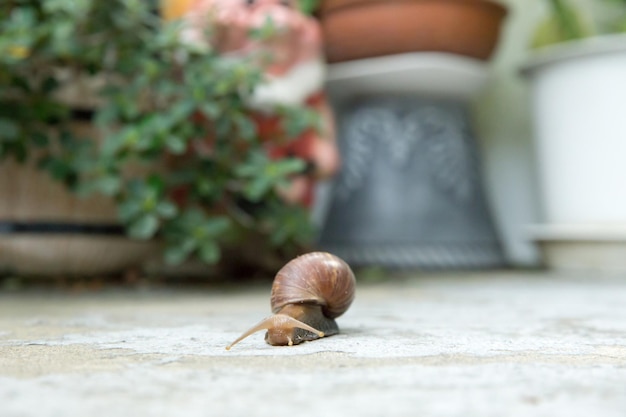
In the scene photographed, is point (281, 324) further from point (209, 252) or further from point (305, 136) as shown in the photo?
point (305, 136)

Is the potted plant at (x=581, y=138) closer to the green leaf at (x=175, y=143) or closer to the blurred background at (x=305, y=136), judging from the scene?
the blurred background at (x=305, y=136)

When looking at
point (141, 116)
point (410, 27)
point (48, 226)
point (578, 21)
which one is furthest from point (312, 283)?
point (578, 21)

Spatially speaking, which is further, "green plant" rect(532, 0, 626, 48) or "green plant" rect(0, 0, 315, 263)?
"green plant" rect(532, 0, 626, 48)

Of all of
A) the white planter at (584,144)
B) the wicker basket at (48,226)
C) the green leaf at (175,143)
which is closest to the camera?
the green leaf at (175,143)

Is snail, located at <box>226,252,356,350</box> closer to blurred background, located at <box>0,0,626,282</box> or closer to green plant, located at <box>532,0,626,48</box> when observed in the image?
blurred background, located at <box>0,0,626,282</box>

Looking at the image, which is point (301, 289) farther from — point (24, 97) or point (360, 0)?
point (360, 0)

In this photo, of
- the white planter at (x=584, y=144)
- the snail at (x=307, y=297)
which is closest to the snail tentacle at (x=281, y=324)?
the snail at (x=307, y=297)

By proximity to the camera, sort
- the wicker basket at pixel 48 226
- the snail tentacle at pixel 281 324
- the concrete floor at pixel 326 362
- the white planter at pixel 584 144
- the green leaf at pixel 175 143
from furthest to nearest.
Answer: the white planter at pixel 584 144, the wicker basket at pixel 48 226, the green leaf at pixel 175 143, the snail tentacle at pixel 281 324, the concrete floor at pixel 326 362

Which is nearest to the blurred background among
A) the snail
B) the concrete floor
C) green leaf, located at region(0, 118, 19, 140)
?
green leaf, located at region(0, 118, 19, 140)
